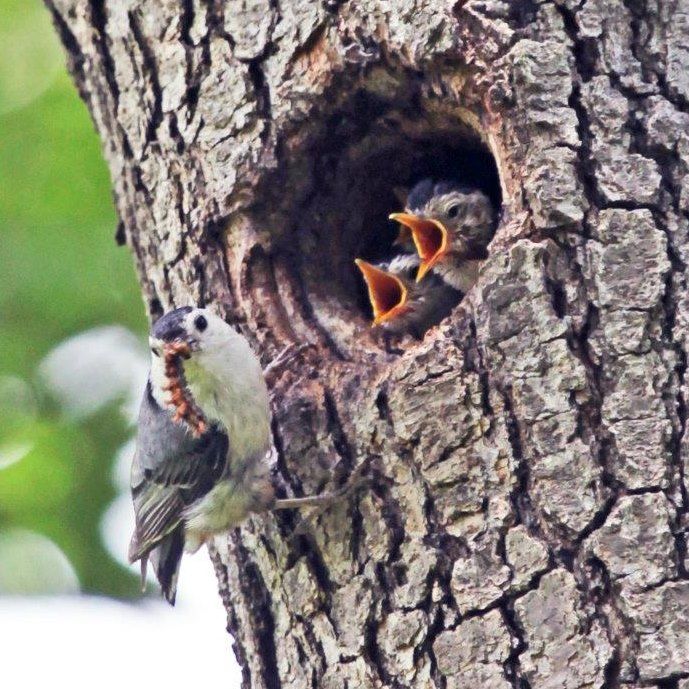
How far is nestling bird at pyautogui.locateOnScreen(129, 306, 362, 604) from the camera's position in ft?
12.5

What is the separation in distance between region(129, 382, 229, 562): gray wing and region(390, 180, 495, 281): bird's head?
3.87ft

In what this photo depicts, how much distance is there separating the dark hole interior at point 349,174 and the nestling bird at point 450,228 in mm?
111

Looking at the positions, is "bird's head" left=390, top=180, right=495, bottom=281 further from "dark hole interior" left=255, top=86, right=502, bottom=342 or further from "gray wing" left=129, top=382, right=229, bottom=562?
"gray wing" left=129, top=382, right=229, bottom=562

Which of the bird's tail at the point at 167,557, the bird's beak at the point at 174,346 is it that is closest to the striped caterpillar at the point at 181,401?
the bird's beak at the point at 174,346

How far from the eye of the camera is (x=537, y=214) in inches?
120

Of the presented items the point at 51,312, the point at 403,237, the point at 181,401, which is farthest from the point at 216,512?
the point at 403,237

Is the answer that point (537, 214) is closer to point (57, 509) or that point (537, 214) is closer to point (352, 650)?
point (352, 650)

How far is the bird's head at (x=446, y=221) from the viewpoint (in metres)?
4.78

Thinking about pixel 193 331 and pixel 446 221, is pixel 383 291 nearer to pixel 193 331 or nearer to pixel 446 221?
pixel 446 221

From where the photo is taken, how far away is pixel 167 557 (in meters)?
4.22

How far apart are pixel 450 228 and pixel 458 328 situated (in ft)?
6.01

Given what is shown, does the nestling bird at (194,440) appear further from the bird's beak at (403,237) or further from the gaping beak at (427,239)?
the bird's beak at (403,237)

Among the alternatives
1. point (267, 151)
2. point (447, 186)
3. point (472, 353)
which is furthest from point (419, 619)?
point (447, 186)

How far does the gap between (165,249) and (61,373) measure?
1.54 metres
